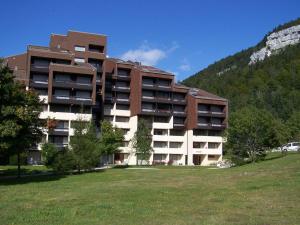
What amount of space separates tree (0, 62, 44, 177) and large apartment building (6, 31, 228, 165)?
38.8m

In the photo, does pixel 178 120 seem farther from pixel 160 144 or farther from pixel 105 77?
pixel 105 77

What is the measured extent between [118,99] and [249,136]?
41.2m

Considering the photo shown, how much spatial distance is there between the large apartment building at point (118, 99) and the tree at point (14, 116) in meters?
38.8

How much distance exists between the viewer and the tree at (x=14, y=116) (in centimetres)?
3672

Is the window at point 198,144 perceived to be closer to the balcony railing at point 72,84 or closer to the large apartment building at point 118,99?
the large apartment building at point 118,99

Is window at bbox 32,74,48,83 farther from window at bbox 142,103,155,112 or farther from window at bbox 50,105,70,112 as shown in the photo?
window at bbox 142,103,155,112

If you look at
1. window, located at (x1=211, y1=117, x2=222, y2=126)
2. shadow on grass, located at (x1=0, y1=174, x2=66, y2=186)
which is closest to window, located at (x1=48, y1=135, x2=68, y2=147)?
window, located at (x1=211, y1=117, x2=222, y2=126)

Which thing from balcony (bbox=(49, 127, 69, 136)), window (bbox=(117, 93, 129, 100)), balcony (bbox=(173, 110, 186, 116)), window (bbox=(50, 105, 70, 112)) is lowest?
balcony (bbox=(49, 127, 69, 136))

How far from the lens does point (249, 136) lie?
5925 cm

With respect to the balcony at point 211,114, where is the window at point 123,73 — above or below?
above

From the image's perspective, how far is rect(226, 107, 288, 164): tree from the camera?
58750 mm

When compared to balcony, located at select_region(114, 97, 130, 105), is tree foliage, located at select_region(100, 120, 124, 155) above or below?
below

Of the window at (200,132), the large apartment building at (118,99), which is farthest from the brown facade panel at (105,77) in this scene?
the window at (200,132)

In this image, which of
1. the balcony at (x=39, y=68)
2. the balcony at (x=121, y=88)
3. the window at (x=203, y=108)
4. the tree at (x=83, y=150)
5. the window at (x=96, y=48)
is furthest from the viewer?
the window at (x=203, y=108)
